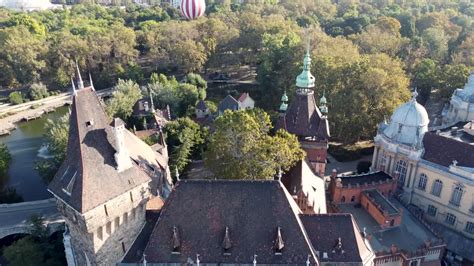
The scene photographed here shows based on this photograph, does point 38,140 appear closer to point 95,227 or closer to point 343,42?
point 95,227

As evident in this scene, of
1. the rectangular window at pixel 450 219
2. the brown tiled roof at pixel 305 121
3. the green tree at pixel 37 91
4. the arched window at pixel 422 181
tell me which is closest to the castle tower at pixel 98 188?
the brown tiled roof at pixel 305 121

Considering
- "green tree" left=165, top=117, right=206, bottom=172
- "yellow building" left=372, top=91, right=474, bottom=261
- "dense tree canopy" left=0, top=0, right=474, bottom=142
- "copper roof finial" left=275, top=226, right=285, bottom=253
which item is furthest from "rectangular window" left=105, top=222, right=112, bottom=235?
"dense tree canopy" left=0, top=0, right=474, bottom=142

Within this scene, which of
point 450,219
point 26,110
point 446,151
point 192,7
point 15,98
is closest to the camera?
point 446,151

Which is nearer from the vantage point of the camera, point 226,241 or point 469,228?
point 226,241

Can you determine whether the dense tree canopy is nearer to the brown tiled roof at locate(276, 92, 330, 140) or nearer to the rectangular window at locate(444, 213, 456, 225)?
the brown tiled roof at locate(276, 92, 330, 140)

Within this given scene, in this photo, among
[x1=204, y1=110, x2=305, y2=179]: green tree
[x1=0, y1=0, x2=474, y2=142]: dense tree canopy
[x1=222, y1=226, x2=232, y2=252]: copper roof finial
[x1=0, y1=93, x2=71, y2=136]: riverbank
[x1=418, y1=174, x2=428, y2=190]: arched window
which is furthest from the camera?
[x1=0, y1=93, x2=71, y2=136]: riverbank

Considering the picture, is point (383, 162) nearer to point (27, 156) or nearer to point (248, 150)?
point (248, 150)

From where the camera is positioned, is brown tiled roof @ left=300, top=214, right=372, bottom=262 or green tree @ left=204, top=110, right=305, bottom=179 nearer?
brown tiled roof @ left=300, top=214, right=372, bottom=262

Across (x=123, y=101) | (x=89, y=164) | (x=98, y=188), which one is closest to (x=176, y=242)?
(x=98, y=188)
